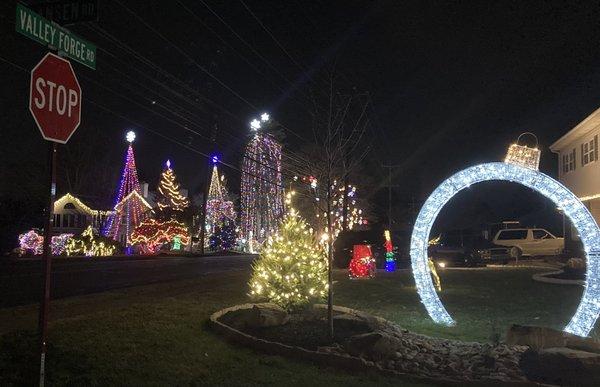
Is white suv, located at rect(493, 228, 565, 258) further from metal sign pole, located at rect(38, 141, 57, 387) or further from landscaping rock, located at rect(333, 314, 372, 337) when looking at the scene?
metal sign pole, located at rect(38, 141, 57, 387)

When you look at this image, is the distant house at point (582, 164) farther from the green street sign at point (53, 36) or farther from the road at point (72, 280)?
the green street sign at point (53, 36)

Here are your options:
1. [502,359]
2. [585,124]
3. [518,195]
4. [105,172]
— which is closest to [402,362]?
[502,359]

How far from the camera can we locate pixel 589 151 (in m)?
27.8

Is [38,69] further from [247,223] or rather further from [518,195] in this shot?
[518,195]

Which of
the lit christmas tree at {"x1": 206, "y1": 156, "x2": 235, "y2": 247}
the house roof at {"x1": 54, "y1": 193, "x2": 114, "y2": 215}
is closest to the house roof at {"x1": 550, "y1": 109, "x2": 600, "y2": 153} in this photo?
the lit christmas tree at {"x1": 206, "y1": 156, "x2": 235, "y2": 247}

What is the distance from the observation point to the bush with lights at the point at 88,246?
37.2 m

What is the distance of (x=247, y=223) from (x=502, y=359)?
4083 centimetres

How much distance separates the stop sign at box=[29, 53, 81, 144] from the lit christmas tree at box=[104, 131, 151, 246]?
131 ft

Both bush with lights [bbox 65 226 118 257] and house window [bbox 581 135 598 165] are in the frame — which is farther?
bush with lights [bbox 65 226 118 257]

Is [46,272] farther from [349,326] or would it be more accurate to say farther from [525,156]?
[525,156]

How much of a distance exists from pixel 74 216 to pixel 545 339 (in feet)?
164

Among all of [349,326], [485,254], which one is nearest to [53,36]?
[349,326]

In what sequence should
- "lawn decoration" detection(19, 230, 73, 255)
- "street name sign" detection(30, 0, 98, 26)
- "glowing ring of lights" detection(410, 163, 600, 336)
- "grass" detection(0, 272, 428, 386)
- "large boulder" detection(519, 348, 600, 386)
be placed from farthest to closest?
"lawn decoration" detection(19, 230, 73, 255) < "glowing ring of lights" detection(410, 163, 600, 336) < "large boulder" detection(519, 348, 600, 386) < "grass" detection(0, 272, 428, 386) < "street name sign" detection(30, 0, 98, 26)

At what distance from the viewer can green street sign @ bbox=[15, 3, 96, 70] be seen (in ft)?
18.1
